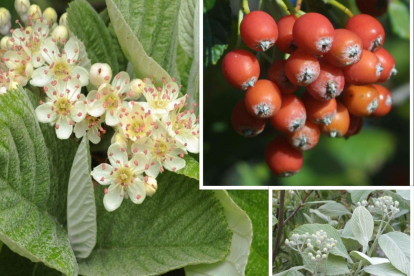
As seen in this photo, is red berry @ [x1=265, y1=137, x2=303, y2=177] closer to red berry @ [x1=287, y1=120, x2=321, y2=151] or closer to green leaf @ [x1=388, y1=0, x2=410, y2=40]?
red berry @ [x1=287, y1=120, x2=321, y2=151]

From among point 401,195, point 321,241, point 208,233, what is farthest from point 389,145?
point 208,233

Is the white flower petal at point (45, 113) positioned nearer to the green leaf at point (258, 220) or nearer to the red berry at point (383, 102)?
the green leaf at point (258, 220)

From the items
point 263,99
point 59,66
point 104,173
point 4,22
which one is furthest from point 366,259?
point 4,22

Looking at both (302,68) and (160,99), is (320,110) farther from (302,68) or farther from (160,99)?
(160,99)

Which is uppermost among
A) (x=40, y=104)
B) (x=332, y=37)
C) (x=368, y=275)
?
(x=332, y=37)

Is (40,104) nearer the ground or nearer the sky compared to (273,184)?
nearer the sky

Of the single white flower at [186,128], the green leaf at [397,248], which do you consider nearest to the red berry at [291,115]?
the single white flower at [186,128]

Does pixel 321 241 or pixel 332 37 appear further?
pixel 321 241

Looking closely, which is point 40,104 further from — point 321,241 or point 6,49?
point 321,241
